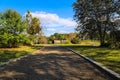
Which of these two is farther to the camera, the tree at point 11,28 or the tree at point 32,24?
the tree at point 32,24

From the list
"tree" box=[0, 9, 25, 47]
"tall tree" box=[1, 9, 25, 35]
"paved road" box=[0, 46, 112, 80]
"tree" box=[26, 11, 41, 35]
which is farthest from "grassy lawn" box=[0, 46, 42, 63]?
"tree" box=[26, 11, 41, 35]

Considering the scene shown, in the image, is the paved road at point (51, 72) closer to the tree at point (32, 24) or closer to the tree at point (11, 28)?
the tree at point (11, 28)

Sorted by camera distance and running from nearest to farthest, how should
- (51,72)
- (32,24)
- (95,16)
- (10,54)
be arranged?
(51,72) → (10,54) → (95,16) → (32,24)

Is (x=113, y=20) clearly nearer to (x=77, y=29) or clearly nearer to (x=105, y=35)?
(x=105, y=35)

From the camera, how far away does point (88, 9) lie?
4847 cm

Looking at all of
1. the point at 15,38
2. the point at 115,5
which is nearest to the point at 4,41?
the point at 15,38

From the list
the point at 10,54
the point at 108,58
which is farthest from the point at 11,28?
the point at 108,58

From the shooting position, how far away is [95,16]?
→ 4803 cm

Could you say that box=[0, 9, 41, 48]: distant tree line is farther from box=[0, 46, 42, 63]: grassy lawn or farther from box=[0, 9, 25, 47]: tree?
box=[0, 46, 42, 63]: grassy lawn

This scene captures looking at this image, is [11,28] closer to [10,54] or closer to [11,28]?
[11,28]

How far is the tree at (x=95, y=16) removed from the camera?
152ft

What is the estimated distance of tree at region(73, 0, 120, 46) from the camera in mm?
46406

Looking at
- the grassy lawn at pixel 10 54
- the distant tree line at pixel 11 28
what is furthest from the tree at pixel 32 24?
the grassy lawn at pixel 10 54

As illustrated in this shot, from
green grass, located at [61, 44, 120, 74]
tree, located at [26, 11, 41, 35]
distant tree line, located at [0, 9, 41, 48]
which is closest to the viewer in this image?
green grass, located at [61, 44, 120, 74]
